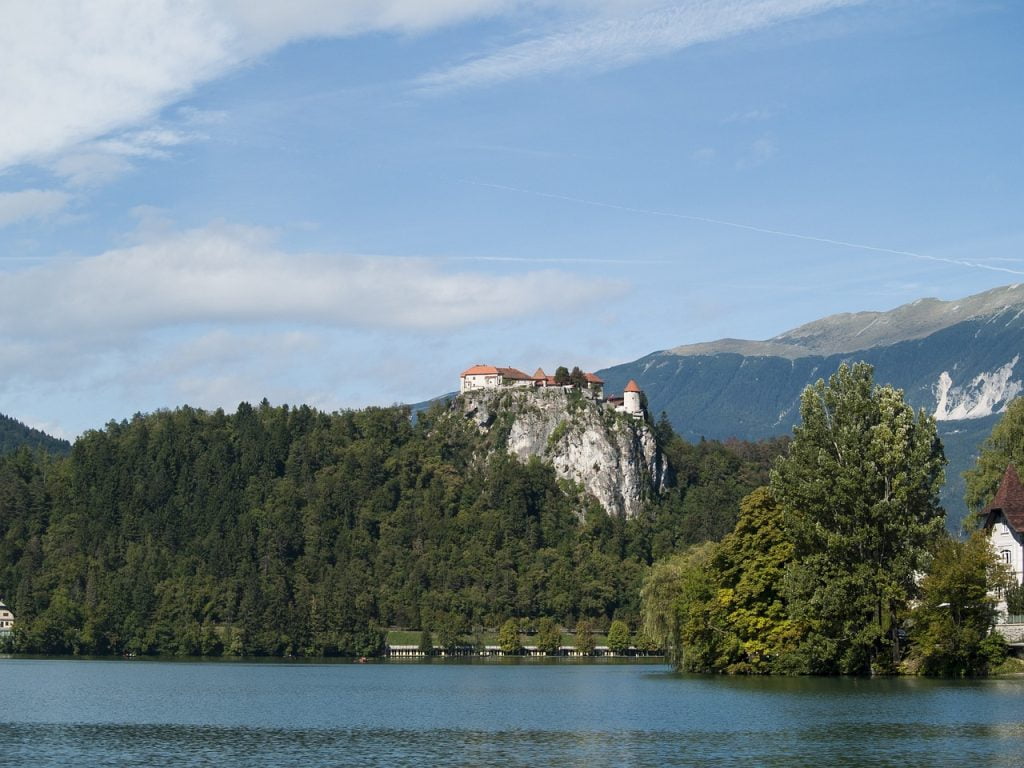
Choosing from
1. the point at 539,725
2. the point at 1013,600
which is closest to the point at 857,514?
the point at 1013,600

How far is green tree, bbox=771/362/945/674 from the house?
13.0m

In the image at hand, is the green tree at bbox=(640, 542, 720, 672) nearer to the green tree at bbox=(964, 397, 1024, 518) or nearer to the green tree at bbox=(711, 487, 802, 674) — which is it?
the green tree at bbox=(711, 487, 802, 674)

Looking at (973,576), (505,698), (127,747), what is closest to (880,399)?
(973,576)

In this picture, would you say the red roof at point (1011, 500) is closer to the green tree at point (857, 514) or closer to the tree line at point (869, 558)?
the tree line at point (869, 558)

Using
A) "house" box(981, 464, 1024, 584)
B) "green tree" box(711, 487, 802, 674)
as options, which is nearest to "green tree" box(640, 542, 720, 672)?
"green tree" box(711, 487, 802, 674)

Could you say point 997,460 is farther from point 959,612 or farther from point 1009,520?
point 959,612

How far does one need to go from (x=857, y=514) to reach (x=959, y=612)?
7790 mm

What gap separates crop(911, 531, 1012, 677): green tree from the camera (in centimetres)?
8812

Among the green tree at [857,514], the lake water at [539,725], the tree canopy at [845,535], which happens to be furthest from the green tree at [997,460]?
the lake water at [539,725]

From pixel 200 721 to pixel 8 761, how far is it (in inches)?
797

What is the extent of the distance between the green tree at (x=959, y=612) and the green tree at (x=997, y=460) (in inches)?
883

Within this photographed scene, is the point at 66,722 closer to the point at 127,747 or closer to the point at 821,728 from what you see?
the point at 127,747

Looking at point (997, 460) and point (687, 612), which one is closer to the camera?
point (687, 612)

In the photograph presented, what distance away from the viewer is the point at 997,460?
114 metres
